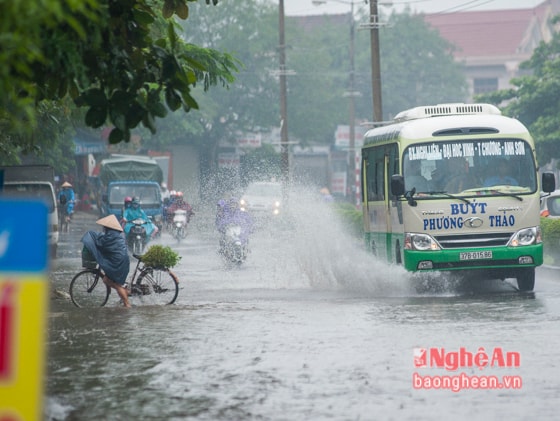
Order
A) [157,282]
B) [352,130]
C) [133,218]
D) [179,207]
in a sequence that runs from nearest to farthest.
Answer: [157,282], [133,218], [179,207], [352,130]

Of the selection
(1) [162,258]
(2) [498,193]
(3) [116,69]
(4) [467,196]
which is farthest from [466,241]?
(3) [116,69]

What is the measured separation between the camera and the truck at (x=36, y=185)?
1155 inches

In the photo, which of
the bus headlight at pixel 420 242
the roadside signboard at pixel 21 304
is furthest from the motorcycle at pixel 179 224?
the roadside signboard at pixel 21 304

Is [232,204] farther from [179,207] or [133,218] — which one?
[179,207]

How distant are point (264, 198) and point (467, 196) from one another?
2834 centimetres

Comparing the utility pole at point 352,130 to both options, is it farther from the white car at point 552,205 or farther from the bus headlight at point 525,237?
the bus headlight at point 525,237

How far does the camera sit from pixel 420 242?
18.1 metres

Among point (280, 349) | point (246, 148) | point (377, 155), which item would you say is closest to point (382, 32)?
point (246, 148)

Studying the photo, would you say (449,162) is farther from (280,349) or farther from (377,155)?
(280,349)

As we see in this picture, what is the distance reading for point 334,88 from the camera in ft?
270

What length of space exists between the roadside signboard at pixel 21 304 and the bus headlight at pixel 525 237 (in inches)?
564

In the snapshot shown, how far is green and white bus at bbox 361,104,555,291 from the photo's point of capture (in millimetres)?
18031

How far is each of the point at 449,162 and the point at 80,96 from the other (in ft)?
31.7

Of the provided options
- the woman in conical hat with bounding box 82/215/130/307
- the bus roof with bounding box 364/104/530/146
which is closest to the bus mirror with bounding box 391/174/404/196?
the bus roof with bounding box 364/104/530/146
